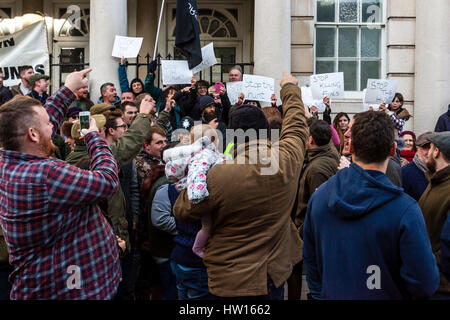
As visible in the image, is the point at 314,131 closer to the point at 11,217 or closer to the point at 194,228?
the point at 194,228

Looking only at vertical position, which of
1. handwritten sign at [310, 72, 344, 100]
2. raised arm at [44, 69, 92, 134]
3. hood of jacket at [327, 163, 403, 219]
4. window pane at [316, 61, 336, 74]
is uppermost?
window pane at [316, 61, 336, 74]

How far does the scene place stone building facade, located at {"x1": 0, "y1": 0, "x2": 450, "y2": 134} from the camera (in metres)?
9.91

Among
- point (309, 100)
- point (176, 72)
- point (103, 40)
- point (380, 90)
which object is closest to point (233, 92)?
point (176, 72)

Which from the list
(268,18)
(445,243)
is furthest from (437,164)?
(268,18)

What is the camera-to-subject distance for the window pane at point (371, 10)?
1136 centimetres

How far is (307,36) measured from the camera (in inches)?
439

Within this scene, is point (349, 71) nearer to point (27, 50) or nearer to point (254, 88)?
point (254, 88)

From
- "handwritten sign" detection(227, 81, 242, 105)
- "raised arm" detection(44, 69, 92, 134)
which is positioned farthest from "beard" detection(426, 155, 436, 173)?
"handwritten sign" detection(227, 81, 242, 105)

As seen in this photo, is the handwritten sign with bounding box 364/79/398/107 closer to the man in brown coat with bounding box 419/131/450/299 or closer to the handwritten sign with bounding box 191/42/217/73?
the handwritten sign with bounding box 191/42/217/73

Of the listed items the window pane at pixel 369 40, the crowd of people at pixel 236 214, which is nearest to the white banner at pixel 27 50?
the crowd of people at pixel 236 214

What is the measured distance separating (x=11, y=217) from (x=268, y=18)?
26.6 ft

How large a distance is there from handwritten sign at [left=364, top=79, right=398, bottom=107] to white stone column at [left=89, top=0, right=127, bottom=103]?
4.72 metres

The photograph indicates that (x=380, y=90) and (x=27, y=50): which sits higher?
(x=27, y=50)

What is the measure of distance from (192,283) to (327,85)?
538 centimetres
